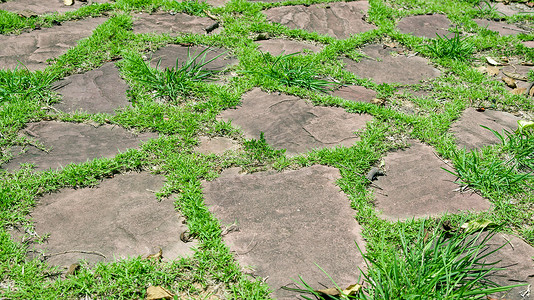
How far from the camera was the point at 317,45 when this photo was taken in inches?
161

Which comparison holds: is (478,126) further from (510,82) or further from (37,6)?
(37,6)

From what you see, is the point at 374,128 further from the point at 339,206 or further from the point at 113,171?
the point at 113,171

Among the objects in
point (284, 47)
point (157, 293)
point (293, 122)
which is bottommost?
point (157, 293)

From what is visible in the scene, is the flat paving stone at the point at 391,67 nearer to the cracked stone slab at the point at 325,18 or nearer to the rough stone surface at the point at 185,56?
the cracked stone slab at the point at 325,18

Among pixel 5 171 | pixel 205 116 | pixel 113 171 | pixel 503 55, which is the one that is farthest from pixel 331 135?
pixel 503 55

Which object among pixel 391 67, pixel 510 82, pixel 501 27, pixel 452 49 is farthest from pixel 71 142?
pixel 501 27

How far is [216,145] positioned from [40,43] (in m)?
1.90

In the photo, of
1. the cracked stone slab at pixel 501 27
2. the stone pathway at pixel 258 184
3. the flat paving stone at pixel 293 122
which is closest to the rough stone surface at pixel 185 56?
the stone pathway at pixel 258 184

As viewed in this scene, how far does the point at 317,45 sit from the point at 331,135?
53.9 inches

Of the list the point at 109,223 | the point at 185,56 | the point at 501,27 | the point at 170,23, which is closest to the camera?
the point at 109,223

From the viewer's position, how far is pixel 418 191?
103 inches

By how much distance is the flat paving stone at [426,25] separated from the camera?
4.48 meters

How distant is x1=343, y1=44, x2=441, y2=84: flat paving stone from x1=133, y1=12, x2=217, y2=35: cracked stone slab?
1334 mm

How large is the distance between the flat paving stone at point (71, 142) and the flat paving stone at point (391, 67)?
1.84m
